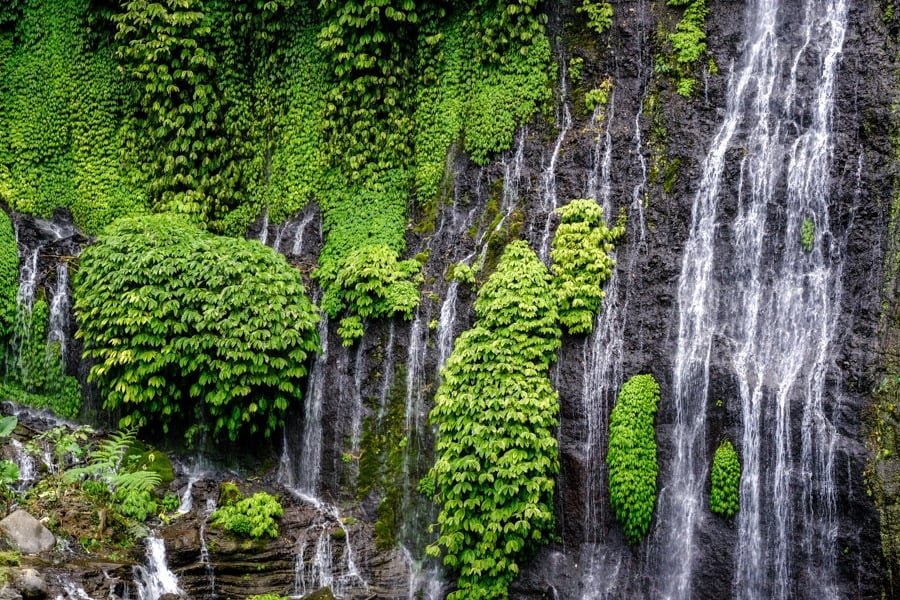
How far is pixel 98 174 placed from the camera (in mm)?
17109

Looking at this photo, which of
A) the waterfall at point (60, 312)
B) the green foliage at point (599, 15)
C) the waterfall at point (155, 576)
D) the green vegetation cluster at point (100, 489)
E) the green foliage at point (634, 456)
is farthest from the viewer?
the waterfall at point (60, 312)

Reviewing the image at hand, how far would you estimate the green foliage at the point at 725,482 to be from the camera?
11422mm

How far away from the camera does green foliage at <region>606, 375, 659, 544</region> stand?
467 inches

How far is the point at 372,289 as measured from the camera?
14.4 m

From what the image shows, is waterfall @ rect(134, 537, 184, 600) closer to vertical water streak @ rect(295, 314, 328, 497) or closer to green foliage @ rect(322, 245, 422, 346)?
vertical water streak @ rect(295, 314, 328, 497)

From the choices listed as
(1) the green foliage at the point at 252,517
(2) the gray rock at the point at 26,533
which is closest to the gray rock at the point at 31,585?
(2) the gray rock at the point at 26,533

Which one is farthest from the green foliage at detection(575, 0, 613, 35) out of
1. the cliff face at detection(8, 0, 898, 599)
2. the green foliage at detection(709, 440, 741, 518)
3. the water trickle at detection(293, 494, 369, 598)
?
the water trickle at detection(293, 494, 369, 598)

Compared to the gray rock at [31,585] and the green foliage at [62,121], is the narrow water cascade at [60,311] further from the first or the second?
the gray rock at [31,585]

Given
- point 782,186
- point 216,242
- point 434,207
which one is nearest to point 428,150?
point 434,207

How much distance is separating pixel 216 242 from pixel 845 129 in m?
9.96

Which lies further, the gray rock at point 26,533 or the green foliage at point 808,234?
the green foliage at point 808,234

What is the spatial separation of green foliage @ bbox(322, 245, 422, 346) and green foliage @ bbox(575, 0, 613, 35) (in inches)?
202

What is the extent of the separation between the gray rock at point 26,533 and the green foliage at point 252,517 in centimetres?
231

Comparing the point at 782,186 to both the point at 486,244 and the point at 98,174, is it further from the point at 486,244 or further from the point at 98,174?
the point at 98,174
